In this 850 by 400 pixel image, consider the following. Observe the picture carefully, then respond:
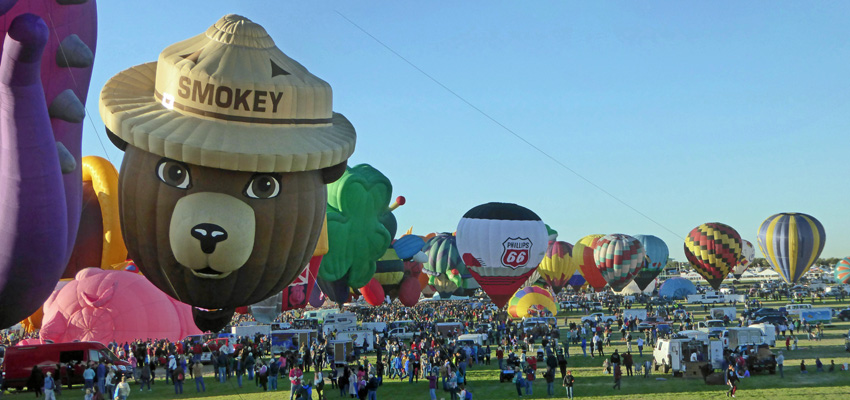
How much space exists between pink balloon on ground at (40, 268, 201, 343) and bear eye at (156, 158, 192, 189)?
12.0 metres

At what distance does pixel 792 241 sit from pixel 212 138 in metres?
47.1

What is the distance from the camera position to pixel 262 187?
8211 millimetres

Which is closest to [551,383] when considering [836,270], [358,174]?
[358,174]

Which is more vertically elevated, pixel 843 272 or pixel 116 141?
pixel 843 272

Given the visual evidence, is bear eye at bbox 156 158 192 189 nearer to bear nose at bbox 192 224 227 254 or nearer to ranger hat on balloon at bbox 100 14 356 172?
Answer: ranger hat on balloon at bbox 100 14 356 172

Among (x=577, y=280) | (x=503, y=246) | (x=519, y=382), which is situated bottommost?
(x=519, y=382)

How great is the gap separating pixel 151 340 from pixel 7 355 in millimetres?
4354

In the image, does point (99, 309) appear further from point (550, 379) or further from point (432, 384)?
point (550, 379)

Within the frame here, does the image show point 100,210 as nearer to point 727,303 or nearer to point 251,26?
point 251,26

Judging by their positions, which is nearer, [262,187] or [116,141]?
[262,187]

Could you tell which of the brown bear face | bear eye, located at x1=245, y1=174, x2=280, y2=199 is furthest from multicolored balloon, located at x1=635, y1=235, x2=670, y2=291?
bear eye, located at x1=245, y1=174, x2=280, y2=199

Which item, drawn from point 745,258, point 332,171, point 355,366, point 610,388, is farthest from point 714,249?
point 332,171

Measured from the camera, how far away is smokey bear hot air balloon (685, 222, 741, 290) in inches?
2029

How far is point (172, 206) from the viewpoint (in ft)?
26.3
